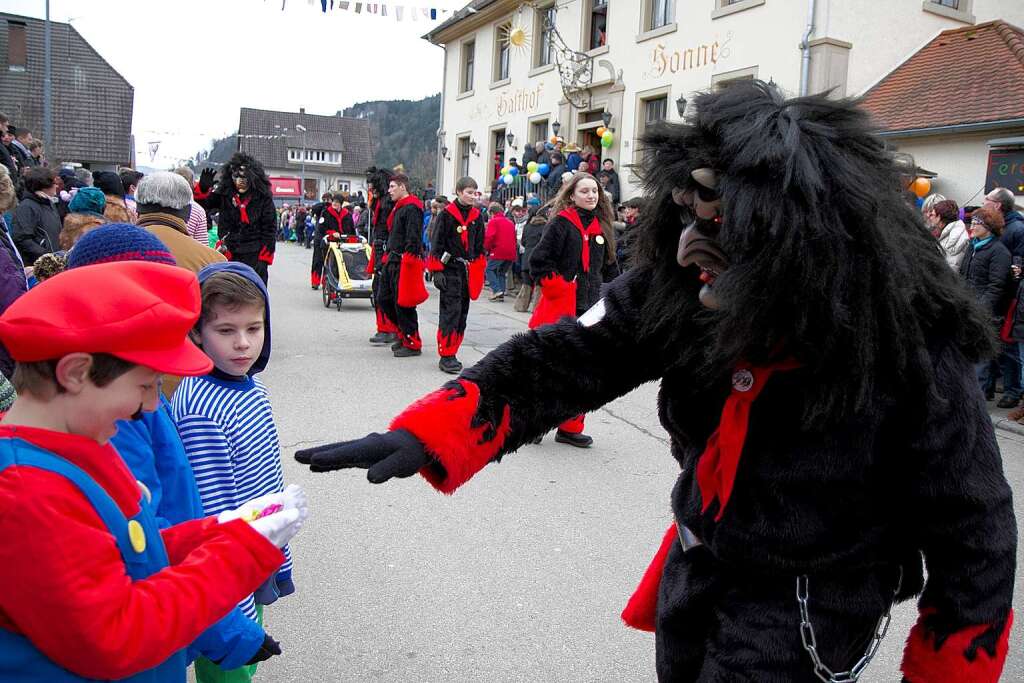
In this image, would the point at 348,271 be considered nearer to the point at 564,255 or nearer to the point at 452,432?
the point at 564,255

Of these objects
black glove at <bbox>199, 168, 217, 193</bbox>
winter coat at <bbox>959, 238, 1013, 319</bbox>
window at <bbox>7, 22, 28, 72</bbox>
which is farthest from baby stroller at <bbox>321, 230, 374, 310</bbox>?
window at <bbox>7, 22, 28, 72</bbox>

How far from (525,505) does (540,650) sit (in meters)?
1.61

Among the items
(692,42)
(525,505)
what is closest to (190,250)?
(525,505)

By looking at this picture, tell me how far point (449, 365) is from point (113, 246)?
6.28 metres

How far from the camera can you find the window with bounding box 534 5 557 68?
2136 cm

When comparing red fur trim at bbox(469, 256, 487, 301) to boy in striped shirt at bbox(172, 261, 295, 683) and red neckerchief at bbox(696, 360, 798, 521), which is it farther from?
red neckerchief at bbox(696, 360, 798, 521)

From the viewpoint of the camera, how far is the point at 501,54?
23.9 meters

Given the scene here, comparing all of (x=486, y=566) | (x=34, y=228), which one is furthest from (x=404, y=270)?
(x=486, y=566)

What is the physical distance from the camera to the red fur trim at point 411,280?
29.7 ft

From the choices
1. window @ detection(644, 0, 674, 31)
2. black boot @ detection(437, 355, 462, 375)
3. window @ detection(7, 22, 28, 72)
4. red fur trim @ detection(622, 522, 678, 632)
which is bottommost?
black boot @ detection(437, 355, 462, 375)

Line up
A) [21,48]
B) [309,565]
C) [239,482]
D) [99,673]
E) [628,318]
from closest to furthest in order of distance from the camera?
1. [99,673]
2. [628,318]
3. [239,482]
4. [309,565]
5. [21,48]

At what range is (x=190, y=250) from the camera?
4.05 meters

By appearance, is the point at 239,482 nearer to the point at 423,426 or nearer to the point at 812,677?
the point at 423,426

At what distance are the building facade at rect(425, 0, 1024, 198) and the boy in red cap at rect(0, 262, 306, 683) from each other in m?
6.82
